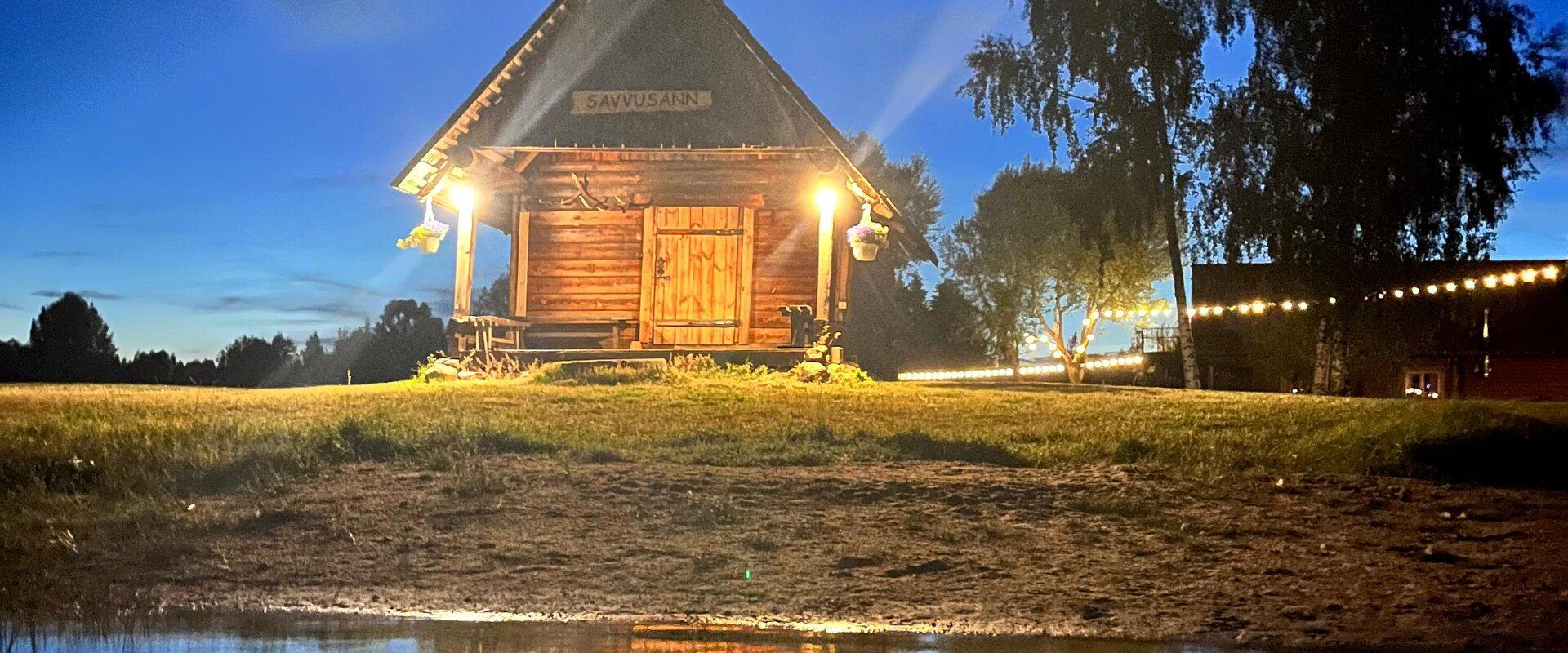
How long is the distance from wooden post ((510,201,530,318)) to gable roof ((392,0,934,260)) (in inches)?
48.4

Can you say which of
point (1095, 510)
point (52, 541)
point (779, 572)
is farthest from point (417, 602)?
point (1095, 510)

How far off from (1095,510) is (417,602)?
424cm

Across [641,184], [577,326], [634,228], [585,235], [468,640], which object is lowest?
[468,640]

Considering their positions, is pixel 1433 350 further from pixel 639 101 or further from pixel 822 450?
pixel 822 450

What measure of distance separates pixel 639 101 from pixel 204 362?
16.1 metres

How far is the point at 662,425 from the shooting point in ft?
39.9

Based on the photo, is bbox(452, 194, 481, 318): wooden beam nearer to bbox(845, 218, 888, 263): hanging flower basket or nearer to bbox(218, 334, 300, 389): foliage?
bbox(845, 218, 888, 263): hanging flower basket

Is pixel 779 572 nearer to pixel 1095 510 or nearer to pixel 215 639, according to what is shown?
pixel 1095 510

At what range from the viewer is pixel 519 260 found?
21953 millimetres

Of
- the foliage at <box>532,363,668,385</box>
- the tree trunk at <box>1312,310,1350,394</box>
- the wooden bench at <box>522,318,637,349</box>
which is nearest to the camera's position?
the foliage at <box>532,363,668,385</box>

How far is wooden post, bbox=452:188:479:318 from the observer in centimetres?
2072

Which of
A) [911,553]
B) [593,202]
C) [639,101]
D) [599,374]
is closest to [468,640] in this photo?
[911,553]

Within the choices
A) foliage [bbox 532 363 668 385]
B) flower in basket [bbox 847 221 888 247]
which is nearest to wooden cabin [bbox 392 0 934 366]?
flower in basket [bbox 847 221 888 247]

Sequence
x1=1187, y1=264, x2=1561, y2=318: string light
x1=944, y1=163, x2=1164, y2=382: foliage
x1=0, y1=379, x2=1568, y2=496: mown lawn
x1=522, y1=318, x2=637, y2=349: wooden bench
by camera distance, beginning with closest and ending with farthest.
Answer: x1=0, y1=379, x2=1568, y2=496: mown lawn < x1=1187, y1=264, x2=1561, y2=318: string light < x1=522, y1=318, x2=637, y2=349: wooden bench < x1=944, y1=163, x2=1164, y2=382: foliage
